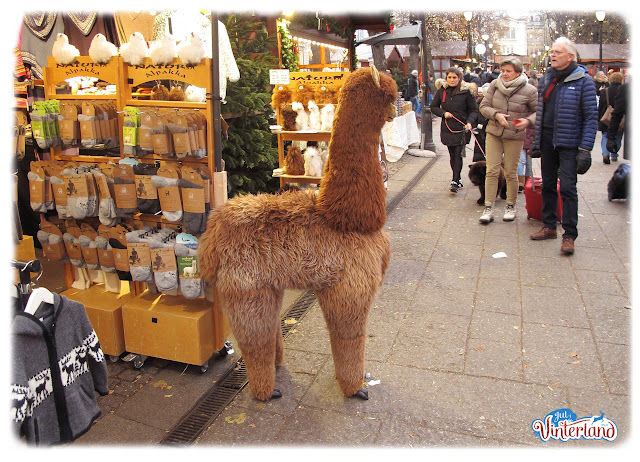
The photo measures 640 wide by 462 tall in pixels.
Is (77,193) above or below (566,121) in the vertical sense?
below

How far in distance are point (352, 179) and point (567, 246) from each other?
3.94m

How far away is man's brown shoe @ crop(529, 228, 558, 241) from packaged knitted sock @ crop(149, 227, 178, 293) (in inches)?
185

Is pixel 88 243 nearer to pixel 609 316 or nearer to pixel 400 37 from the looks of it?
pixel 609 316

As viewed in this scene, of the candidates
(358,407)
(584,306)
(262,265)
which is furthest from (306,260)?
(584,306)

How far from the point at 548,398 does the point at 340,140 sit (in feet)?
6.96

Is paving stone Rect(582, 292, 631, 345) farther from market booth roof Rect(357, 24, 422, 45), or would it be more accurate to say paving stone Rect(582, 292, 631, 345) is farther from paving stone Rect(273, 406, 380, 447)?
market booth roof Rect(357, 24, 422, 45)

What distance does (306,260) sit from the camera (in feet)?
10.2

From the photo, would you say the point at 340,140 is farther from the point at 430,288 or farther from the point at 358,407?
the point at 430,288

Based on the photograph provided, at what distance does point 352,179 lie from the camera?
314 centimetres

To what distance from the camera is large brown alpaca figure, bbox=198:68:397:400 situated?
3117 mm

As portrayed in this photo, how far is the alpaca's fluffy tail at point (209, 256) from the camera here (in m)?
3.21

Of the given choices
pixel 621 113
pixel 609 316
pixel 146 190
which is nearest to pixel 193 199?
pixel 146 190
